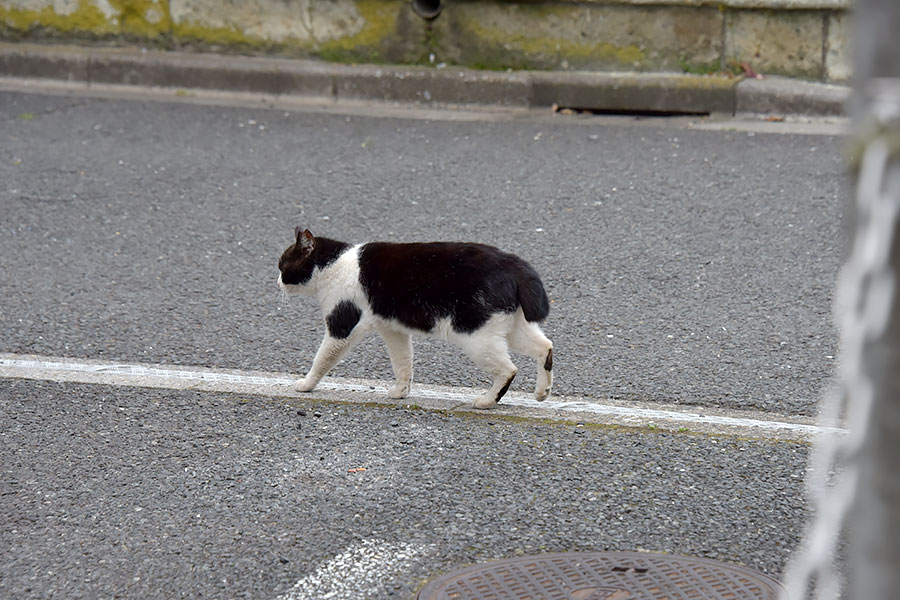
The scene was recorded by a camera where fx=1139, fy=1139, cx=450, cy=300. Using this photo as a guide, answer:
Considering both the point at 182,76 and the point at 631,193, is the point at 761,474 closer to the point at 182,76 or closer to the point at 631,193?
A: the point at 631,193

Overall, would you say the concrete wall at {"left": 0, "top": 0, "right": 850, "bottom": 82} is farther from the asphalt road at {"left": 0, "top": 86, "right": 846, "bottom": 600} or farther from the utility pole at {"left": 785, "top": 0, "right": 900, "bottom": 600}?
the utility pole at {"left": 785, "top": 0, "right": 900, "bottom": 600}

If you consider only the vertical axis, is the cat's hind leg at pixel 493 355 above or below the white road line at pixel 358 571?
above

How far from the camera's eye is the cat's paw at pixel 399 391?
4289mm

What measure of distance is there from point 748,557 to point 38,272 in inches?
152

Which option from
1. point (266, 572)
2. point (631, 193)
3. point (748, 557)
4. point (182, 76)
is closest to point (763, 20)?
point (631, 193)

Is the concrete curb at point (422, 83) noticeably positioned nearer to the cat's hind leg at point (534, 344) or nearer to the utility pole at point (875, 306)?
the cat's hind leg at point (534, 344)

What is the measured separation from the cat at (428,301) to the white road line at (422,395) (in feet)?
0.29

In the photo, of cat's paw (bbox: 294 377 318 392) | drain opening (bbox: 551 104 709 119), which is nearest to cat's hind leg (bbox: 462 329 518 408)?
cat's paw (bbox: 294 377 318 392)

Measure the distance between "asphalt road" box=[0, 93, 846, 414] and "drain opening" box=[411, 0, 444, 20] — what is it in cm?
105

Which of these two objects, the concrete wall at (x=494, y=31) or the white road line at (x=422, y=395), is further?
the concrete wall at (x=494, y=31)

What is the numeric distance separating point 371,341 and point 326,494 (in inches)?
57.4

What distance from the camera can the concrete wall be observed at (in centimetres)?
833

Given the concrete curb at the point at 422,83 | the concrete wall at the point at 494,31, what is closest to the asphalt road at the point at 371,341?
the concrete curb at the point at 422,83

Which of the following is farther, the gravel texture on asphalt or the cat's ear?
the cat's ear
